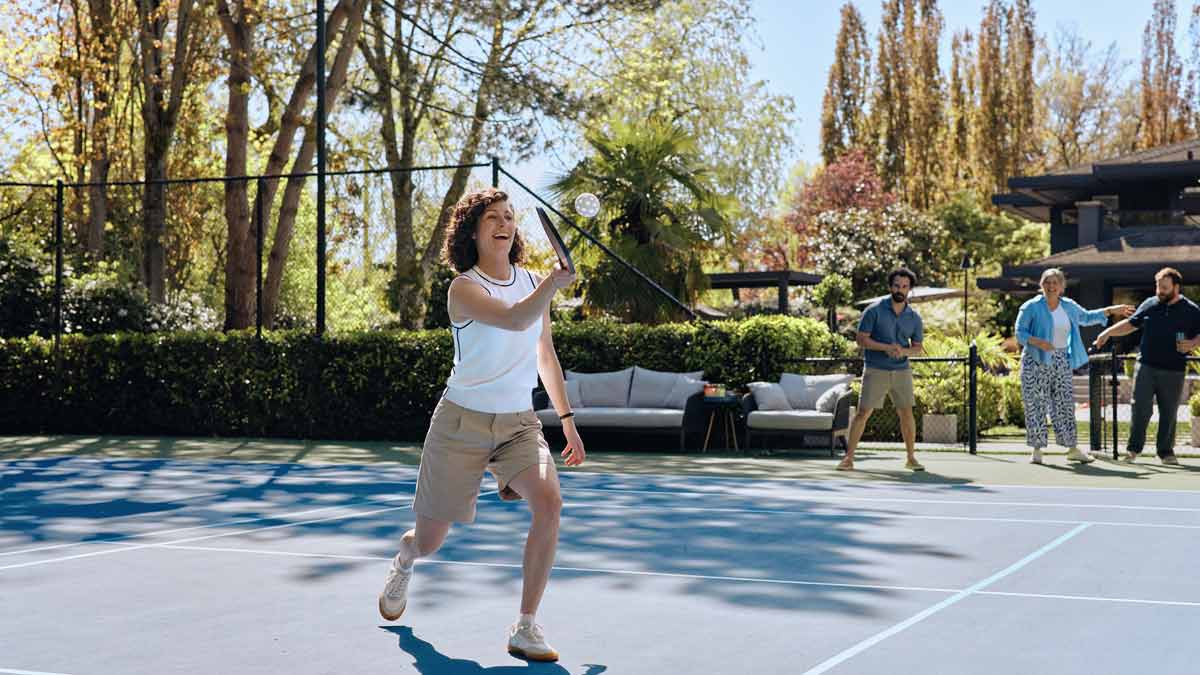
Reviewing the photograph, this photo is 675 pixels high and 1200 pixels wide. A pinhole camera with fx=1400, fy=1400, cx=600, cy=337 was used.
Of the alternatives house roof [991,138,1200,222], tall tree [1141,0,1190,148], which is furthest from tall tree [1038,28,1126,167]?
house roof [991,138,1200,222]

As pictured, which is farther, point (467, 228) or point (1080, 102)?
point (1080, 102)

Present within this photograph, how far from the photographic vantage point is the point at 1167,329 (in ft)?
43.9

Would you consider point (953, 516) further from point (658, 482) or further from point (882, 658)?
point (882, 658)

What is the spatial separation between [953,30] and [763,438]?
44.7m

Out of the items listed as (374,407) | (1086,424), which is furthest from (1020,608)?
(1086,424)

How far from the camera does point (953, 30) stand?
57.2 m

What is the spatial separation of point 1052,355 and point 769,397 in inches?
135

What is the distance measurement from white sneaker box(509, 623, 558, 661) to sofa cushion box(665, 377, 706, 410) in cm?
1145

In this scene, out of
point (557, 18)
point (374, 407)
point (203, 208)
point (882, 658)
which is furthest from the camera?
point (203, 208)

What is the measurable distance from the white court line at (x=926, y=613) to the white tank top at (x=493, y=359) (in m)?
1.48

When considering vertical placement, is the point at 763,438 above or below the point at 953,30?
below

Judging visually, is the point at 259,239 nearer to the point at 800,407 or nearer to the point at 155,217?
the point at 155,217

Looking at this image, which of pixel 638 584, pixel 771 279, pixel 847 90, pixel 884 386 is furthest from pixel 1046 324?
pixel 847 90

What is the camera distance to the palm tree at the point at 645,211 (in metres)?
22.3
